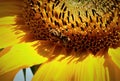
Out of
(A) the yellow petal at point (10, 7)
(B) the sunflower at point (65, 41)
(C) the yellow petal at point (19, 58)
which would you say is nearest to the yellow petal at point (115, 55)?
(B) the sunflower at point (65, 41)

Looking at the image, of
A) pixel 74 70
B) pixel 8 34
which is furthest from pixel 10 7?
pixel 74 70

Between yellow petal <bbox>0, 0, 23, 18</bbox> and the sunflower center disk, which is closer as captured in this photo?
the sunflower center disk

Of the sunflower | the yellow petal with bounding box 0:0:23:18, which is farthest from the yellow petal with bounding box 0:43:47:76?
the yellow petal with bounding box 0:0:23:18

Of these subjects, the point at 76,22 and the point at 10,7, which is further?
the point at 10,7

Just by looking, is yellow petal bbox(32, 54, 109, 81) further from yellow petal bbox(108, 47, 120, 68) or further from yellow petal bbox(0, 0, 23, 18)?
yellow petal bbox(0, 0, 23, 18)

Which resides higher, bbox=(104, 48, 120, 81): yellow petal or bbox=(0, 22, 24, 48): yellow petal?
bbox=(0, 22, 24, 48): yellow petal

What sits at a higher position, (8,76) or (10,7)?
(10,7)

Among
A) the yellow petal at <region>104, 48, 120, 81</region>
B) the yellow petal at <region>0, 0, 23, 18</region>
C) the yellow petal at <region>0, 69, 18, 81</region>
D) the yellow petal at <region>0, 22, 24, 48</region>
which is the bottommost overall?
the yellow petal at <region>0, 69, 18, 81</region>

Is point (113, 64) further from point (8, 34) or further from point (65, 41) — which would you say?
point (8, 34)
